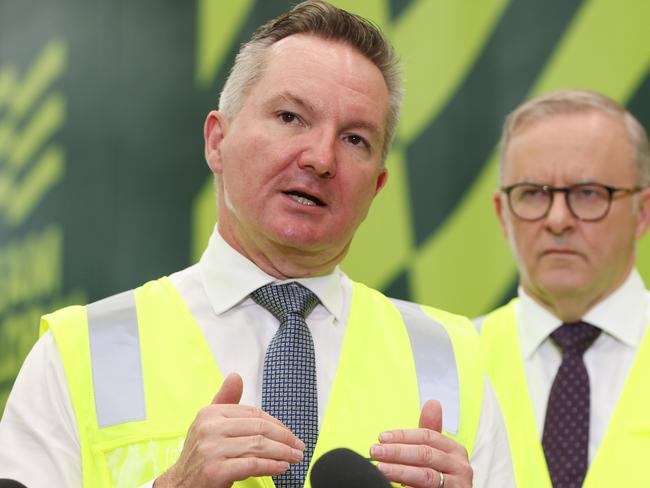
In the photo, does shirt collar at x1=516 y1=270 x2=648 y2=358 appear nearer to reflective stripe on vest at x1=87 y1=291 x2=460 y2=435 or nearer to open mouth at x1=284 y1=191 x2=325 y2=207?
A: reflective stripe on vest at x1=87 y1=291 x2=460 y2=435

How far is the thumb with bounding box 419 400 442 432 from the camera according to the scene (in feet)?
4.41

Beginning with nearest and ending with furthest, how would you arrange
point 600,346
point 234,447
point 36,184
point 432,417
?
1. point 234,447
2. point 432,417
3. point 600,346
4. point 36,184

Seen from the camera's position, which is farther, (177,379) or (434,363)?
(434,363)

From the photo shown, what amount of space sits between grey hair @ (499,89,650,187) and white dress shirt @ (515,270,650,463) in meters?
0.29

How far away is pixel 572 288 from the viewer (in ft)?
7.38

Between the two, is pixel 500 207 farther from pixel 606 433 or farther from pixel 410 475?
pixel 410 475

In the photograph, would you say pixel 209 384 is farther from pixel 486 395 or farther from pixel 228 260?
pixel 486 395

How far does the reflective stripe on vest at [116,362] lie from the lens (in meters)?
1.41

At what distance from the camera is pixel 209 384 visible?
57.2 inches

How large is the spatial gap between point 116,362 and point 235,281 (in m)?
0.23

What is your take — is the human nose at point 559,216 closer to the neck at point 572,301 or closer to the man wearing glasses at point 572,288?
the man wearing glasses at point 572,288

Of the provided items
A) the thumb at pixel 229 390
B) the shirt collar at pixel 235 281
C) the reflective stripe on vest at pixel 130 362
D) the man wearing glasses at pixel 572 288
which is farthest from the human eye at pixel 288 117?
the man wearing glasses at pixel 572 288

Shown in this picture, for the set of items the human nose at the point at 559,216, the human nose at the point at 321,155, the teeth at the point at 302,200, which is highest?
the human nose at the point at 559,216

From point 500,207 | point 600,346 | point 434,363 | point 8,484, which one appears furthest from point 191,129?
point 8,484
